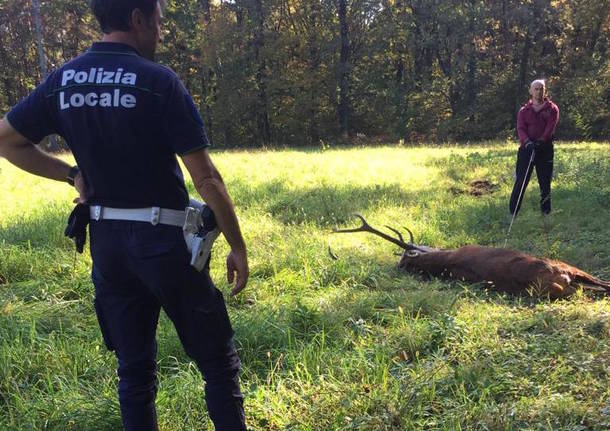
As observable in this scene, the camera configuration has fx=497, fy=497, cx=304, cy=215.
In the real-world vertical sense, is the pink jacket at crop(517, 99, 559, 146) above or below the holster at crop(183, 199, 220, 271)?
above

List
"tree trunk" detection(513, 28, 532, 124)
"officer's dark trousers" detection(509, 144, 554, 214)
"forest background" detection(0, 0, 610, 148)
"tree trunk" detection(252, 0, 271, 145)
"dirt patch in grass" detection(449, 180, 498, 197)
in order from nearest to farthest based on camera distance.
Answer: "officer's dark trousers" detection(509, 144, 554, 214)
"dirt patch in grass" detection(449, 180, 498, 197)
"tree trunk" detection(513, 28, 532, 124)
"forest background" detection(0, 0, 610, 148)
"tree trunk" detection(252, 0, 271, 145)

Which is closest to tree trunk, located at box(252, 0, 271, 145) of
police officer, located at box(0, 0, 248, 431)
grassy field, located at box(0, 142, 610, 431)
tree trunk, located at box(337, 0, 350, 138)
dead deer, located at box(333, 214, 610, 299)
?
tree trunk, located at box(337, 0, 350, 138)

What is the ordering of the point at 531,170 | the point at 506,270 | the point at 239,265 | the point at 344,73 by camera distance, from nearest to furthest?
the point at 239,265 → the point at 506,270 → the point at 531,170 → the point at 344,73

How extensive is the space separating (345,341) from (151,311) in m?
1.64

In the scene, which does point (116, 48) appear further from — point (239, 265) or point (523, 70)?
point (523, 70)

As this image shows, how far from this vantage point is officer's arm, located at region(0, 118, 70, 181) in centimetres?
207

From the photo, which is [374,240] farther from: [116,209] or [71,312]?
[116,209]

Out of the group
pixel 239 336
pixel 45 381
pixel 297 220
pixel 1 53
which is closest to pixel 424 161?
pixel 297 220

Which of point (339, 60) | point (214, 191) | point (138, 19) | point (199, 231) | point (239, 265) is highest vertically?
point (339, 60)

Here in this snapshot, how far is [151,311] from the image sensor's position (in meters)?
2.11

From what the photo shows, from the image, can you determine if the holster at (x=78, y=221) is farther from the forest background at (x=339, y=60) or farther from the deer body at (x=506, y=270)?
the forest background at (x=339, y=60)

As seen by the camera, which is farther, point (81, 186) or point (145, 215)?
point (81, 186)

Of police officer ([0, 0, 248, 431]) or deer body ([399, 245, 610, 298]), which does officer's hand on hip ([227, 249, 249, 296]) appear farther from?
deer body ([399, 245, 610, 298])

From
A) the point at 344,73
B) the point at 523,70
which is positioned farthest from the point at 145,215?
the point at 344,73
